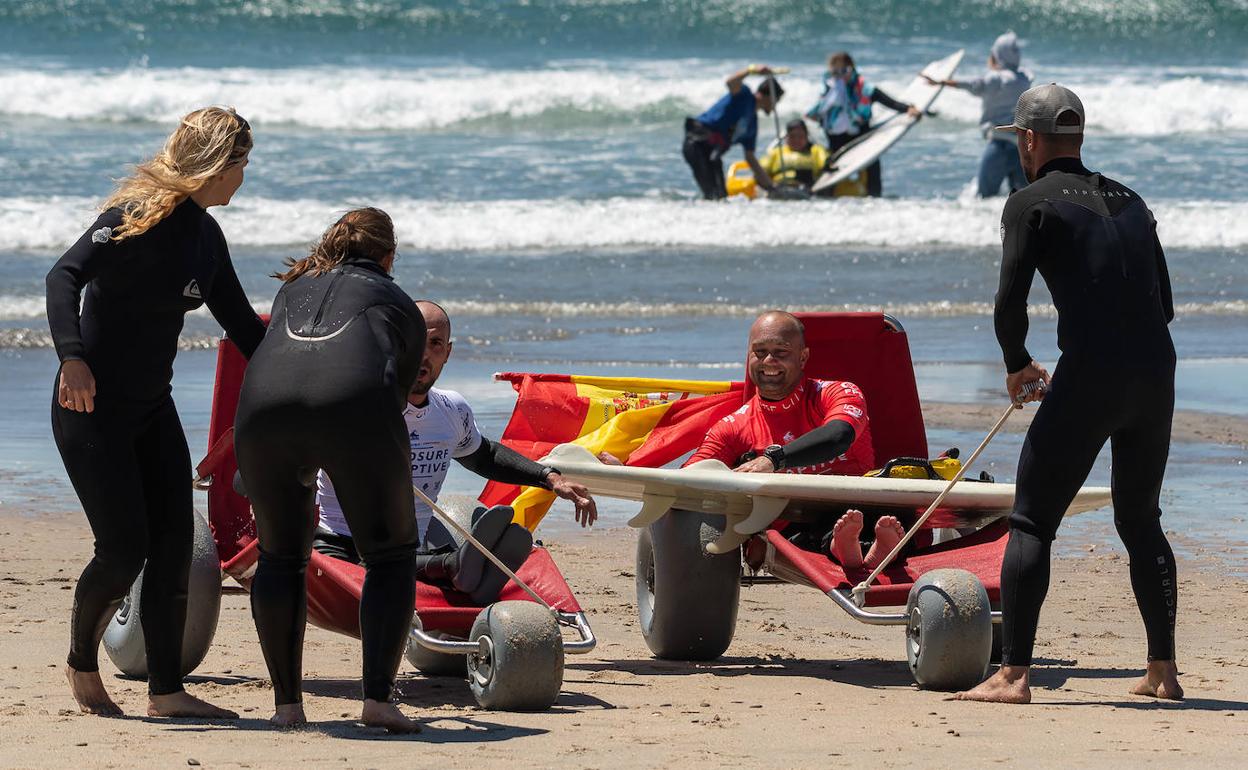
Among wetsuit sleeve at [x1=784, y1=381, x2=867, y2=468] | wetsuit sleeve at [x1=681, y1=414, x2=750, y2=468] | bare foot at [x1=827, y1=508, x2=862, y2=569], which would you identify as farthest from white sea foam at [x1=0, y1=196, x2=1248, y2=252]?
bare foot at [x1=827, y1=508, x2=862, y2=569]

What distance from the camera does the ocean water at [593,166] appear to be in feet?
40.2

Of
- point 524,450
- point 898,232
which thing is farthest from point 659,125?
point 524,450

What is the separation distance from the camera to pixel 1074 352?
16.3 ft

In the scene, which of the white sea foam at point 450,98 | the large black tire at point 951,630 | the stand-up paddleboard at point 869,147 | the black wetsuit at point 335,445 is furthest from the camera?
the white sea foam at point 450,98

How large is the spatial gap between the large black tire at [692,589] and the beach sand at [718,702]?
0.09 metres

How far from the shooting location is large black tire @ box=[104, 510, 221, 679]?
544 centimetres

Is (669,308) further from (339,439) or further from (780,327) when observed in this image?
(339,439)

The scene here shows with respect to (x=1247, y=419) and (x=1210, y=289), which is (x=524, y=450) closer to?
(x=1247, y=419)

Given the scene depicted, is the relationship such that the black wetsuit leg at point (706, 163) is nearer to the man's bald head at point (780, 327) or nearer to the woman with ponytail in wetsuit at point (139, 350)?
the man's bald head at point (780, 327)

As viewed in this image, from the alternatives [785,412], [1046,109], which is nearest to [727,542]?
[785,412]

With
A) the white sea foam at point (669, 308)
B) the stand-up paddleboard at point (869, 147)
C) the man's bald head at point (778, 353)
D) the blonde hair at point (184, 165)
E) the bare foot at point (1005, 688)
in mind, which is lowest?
the bare foot at point (1005, 688)

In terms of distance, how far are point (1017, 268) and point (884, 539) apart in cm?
118

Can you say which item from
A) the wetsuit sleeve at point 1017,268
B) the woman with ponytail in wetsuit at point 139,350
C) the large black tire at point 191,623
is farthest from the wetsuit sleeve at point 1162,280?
the large black tire at point 191,623

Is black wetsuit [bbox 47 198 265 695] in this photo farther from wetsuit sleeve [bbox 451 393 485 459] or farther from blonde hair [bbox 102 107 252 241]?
wetsuit sleeve [bbox 451 393 485 459]
